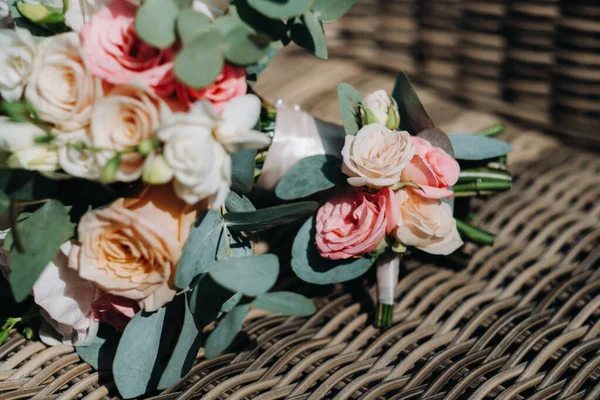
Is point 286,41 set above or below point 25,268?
above

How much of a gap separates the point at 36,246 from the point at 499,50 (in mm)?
866

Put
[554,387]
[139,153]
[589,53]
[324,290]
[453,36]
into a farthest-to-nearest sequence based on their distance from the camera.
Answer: [453,36] → [589,53] → [324,290] → [554,387] → [139,153]

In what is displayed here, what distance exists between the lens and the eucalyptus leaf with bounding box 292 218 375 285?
→ 2.17 feet

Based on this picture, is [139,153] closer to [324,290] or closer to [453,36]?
[324,290]

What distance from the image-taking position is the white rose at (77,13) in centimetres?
55

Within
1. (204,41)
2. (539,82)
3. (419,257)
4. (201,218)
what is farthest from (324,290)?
(539,82)

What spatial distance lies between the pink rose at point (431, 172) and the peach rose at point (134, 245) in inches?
8.8

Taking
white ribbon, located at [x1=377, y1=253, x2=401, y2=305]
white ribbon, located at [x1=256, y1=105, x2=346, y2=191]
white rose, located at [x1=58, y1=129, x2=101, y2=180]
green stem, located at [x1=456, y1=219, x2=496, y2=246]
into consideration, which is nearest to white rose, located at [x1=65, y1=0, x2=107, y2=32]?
white rose, located at [x1=58, y1=129, x2=101, y2=180]

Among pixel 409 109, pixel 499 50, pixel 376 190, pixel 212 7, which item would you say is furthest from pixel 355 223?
pixel 499 50

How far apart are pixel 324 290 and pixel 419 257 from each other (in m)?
0.15

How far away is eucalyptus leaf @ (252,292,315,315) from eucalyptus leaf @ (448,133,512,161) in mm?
296

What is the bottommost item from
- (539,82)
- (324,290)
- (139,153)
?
(324,290)

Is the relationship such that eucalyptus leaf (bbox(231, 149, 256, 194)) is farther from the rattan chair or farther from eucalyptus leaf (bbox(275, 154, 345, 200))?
the rattan chair

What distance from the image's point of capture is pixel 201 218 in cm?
56
